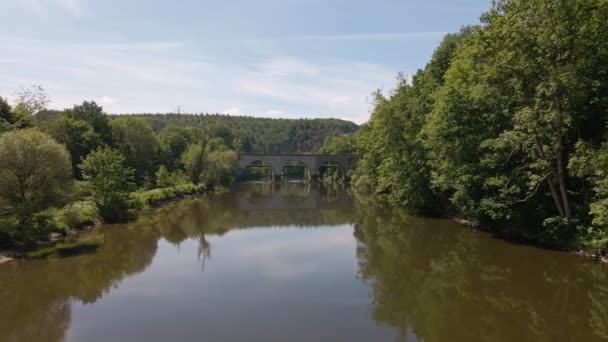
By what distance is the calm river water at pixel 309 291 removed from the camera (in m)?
12.4

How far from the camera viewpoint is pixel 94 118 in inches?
2058

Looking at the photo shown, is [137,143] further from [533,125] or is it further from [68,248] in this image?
[533,125]

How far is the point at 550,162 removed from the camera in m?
20.8

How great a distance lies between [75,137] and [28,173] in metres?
25.2

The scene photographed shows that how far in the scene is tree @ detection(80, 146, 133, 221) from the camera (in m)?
31.5

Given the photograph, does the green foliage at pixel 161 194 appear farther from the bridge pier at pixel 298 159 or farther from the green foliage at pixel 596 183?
the green foliage at pixel 596 183

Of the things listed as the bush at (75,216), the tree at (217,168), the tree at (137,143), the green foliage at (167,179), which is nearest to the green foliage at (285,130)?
the tree at (217,168)

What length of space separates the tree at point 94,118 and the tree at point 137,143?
1666 millimetres

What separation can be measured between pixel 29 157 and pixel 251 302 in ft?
47.8

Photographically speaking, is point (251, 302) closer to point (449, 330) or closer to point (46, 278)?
point (449, 330)

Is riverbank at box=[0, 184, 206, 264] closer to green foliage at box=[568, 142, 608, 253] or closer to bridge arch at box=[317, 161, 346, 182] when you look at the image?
green foliage at box=[568, 142, 608, 253]

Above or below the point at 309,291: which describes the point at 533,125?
above

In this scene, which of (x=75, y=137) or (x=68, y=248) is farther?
(x=75, y=137)

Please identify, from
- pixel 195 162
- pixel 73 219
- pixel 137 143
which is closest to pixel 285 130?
pixel 195 162
